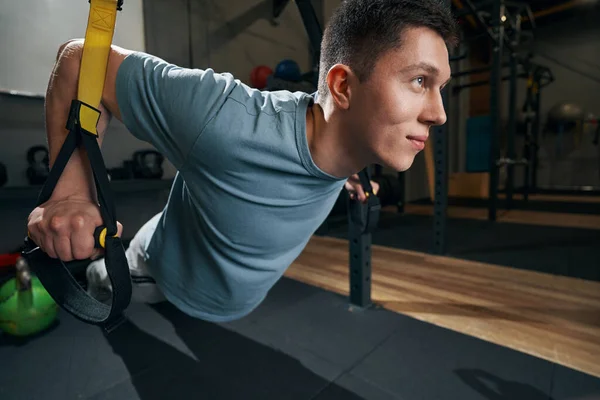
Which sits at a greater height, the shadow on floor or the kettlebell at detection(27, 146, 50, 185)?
the kettlebell at detection(27, 146, 50, 185)

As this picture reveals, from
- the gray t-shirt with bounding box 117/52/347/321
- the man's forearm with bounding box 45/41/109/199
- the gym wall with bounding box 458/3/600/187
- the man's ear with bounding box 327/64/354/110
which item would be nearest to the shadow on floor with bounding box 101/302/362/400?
the gray t-shirt with bounding box 117/52/347/321

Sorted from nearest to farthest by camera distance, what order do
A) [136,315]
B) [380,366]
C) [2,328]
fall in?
[380,366]
[2,328]
[136,315]

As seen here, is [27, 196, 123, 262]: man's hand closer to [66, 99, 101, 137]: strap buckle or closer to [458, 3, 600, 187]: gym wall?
[66, 99, 101, 137]: strap buckle

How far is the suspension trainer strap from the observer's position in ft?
1.71

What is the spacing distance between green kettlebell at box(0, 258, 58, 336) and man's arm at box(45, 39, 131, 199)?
0.93m

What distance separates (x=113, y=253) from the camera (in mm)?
518

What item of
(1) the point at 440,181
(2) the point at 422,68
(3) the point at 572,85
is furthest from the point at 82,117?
(3) the point at 572,85

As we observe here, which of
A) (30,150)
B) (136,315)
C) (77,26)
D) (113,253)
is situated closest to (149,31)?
(77,26)

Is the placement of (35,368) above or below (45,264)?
below

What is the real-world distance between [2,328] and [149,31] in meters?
1.90

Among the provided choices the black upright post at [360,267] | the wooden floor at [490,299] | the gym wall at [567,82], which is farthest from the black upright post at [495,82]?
the gym wall at [567,82]

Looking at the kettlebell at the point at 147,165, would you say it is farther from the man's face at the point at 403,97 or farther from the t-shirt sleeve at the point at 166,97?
the man's face at the point at 403,97

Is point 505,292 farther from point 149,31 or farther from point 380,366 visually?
point 149,31

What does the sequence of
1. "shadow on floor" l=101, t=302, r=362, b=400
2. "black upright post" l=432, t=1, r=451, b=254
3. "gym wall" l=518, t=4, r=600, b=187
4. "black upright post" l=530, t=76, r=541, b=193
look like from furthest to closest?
"gym wall" l=518, t=4, r=600, b=187, "black upright post" l=530, t=76, r=541, b=193, "black upright post" l=432, t=1, r=451, b=254, "shadow on floor" l=101, t=302, r=362, b=400
